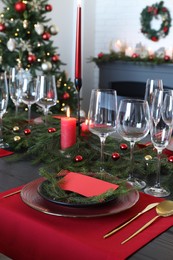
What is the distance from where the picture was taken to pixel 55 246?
29.7 inches

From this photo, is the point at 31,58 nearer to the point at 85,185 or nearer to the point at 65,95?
the point at 65,95

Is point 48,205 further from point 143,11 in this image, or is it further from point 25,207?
point 143,11

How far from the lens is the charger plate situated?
2.61 feet

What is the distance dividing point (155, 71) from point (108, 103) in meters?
2.98

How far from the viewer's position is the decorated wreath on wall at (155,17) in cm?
399

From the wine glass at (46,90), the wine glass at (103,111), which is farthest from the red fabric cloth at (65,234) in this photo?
the wine glass at (46,90)

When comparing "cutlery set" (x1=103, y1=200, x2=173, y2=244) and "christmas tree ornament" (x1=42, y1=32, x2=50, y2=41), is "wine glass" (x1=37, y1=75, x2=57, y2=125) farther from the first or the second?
"christmas tree ornament" (x1=42, y1=32, x2=50, y2=41)

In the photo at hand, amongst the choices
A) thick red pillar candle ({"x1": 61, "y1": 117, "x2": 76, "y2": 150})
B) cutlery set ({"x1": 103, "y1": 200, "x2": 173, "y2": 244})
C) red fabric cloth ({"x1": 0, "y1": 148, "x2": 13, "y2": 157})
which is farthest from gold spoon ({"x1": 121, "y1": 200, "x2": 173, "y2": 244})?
red fabric cloth ({"x1": 0, "y1": 148, "x2": 13, "y2": 157})

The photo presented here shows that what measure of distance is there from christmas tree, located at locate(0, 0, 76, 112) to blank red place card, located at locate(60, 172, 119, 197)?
247cm

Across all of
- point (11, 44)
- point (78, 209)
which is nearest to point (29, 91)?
point (78, 209)

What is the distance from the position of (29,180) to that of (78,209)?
28 centimetres

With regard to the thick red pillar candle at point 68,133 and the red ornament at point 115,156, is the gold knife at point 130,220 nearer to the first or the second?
the red ornament at point 115,156

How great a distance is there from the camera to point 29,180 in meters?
1.06

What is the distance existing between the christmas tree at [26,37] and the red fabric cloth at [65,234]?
2560 millimetres
